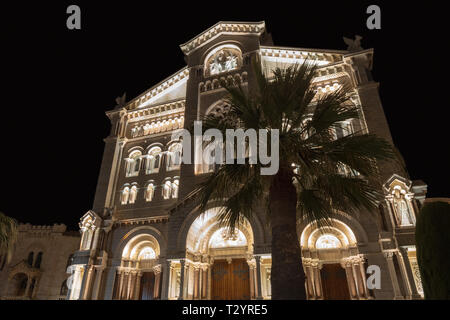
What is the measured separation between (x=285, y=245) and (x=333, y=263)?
10.1 meters

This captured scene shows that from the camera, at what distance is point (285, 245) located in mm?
8047

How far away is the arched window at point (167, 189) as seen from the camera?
2167 cm

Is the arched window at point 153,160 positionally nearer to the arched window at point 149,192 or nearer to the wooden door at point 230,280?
the arched window at point 149,192

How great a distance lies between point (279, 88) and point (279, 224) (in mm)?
4178

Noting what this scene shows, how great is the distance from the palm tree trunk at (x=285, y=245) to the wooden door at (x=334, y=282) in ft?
31.6

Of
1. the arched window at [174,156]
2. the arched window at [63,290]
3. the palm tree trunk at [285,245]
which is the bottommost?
the palm tree trunk at [285,245]

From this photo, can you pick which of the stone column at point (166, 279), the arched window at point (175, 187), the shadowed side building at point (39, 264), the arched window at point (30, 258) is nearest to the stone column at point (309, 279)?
the stone column at point (166, 279)

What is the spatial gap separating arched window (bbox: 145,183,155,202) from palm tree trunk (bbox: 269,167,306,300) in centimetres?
1464

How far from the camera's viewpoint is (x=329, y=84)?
21.0m


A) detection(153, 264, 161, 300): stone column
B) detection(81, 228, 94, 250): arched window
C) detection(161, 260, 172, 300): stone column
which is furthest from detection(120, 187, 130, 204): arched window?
detection(161, 260, 172, 300): stone column

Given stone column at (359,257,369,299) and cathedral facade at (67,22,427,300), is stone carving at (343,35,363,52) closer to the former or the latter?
cathedral facade at (67,22,427,300)

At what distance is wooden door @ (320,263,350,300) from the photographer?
15820 mm

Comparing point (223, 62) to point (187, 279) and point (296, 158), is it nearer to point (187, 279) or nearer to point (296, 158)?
point (187, 279)

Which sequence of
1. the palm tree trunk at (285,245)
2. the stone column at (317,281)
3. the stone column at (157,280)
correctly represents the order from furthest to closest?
the stone column at (157,280) < the stone column at (317,281) < the palm tree trunk at (285,245)
